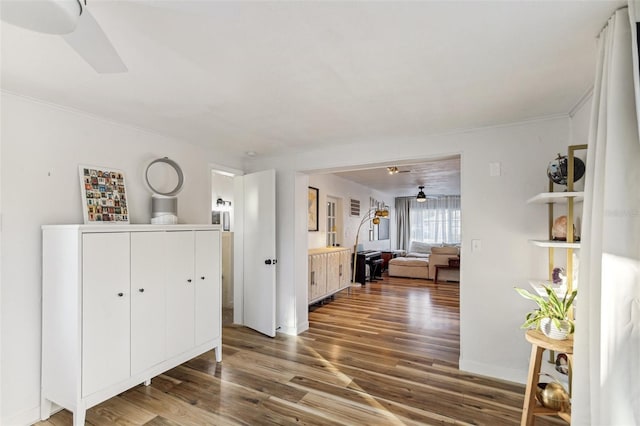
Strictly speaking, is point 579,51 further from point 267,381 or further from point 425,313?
point 425,313

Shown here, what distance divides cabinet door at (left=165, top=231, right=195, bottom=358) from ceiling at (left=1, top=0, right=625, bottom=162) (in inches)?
42.7

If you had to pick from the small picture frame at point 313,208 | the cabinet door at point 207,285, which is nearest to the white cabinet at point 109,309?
the cabinet door at point 207,285

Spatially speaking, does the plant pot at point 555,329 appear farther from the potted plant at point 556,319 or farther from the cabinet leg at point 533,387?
the cabinet leg at point 533,387

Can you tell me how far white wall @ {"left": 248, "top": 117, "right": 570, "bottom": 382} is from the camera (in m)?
2.79

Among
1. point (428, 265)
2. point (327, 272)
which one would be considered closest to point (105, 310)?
point (327, 272)

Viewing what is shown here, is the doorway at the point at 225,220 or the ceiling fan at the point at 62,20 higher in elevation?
the ceiling fan at the point at 62,20

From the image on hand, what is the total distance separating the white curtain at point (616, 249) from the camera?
1238 mm

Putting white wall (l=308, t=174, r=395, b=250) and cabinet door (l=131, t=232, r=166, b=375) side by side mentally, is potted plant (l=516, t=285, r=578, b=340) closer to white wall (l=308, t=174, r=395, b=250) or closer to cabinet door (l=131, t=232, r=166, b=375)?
cabinet door (l=131, t=232, r=166, b=375)

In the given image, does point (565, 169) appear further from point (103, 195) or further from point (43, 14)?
point (103, 195)

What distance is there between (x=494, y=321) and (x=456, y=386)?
26.9 inches

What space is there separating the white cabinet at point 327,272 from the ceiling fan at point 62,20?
13.3ft

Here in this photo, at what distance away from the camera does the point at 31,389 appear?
2.26m

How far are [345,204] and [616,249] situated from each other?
600 centimetres

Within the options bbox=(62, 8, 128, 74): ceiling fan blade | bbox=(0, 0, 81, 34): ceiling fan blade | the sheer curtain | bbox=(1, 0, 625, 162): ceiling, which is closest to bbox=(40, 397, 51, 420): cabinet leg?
bbox=(1, 0, 625, 162): ceiling
